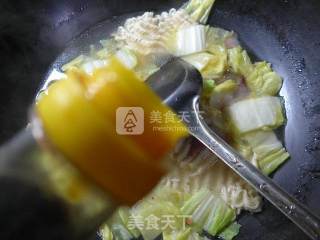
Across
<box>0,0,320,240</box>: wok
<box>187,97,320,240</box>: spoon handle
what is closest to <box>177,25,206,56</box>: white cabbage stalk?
<box>0,0,320,240</box>: wok

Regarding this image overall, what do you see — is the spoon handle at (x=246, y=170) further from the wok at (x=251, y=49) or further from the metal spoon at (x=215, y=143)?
the wok at (x=251, y=49)

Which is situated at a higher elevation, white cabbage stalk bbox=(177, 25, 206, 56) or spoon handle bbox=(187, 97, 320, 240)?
white cabbage stalk bbox=(177, 25, 206, 56)

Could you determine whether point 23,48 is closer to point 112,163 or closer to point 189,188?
point 189,188

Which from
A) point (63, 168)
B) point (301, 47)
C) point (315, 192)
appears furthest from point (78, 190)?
point (301, 47)

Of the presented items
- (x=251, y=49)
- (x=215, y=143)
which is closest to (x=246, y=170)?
(x=215, y=143)

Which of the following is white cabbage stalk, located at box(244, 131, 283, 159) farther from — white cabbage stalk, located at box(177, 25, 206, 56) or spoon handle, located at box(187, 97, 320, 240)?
white cabbage stalk, located at box(177, 25, 206, 56)

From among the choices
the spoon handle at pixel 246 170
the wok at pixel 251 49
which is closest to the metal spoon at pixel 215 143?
the spoon handle at pixel 246 170
